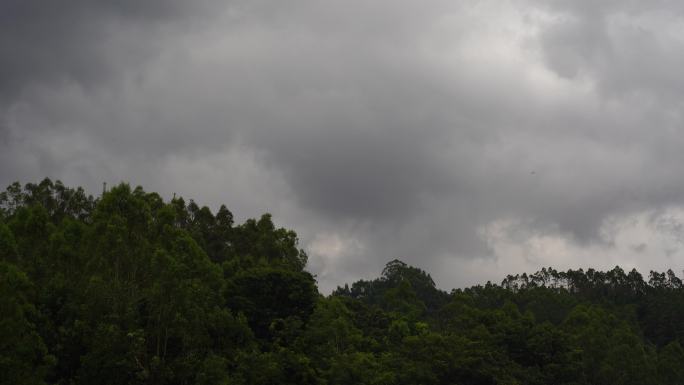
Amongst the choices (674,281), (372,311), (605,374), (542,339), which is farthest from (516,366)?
(674,281)

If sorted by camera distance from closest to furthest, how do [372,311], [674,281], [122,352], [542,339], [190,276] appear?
[122,352] < [190,276] < [542,339] < [372,311] < [674,281]

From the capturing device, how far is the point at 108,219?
46.4 meters

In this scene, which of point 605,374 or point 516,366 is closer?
point 516,366

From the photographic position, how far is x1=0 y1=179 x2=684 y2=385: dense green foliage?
4262 centimetres

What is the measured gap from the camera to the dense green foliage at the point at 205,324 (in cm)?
4262

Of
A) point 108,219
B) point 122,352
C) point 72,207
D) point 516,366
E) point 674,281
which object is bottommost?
point 122,352

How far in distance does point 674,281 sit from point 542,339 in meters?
104

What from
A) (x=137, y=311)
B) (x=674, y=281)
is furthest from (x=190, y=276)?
(x=674, y=281)

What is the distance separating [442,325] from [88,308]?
4996 centimetres

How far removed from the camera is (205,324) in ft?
155

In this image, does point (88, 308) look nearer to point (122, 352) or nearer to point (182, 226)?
point (122, 352)

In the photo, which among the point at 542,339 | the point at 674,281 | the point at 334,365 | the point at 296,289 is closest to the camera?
the point at 334,365

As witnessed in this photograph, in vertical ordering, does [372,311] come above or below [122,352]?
above

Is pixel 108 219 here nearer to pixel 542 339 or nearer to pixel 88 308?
pixel 88 308
